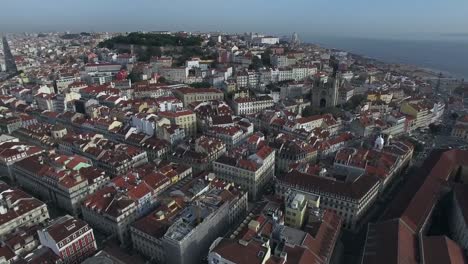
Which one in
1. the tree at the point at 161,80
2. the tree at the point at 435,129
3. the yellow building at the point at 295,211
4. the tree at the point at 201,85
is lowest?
the tree at the point at 435,129

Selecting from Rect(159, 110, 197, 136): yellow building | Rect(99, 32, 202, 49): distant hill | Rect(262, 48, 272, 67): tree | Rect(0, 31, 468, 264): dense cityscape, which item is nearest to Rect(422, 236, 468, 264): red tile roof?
Rect(0, 31, 468, 264): dense cityscape

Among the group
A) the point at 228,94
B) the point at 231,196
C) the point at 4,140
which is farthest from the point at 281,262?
the point at 228,94

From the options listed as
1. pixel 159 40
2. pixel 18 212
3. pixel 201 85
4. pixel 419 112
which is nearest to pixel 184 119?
pixel 201 85

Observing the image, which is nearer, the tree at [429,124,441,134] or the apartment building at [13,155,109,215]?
the apartment building at [13,155,109,215]

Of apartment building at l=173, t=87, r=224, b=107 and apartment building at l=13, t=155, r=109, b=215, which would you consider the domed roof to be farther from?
apartment building at l=173, t=87, r=224, b=107

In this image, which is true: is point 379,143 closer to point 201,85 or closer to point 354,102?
point 354,102

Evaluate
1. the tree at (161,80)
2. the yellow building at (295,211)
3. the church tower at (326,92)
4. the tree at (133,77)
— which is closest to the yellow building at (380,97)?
the church tower at (326,92)

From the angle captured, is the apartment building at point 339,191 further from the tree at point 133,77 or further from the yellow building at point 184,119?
the tree at point 133,77

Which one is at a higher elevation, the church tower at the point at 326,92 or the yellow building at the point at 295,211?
the church tower at the point at 326,92

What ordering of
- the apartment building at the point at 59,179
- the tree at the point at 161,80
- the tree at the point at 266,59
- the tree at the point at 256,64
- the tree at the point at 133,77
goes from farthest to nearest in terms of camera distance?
the tree at the point at 266,59 < the tree at the point at 256,64 < the tree at the point at 133,77 < the tree at the point at 161,80 < the apartment building at the point at 59,179

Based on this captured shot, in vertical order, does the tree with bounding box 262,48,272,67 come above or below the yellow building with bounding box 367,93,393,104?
above
